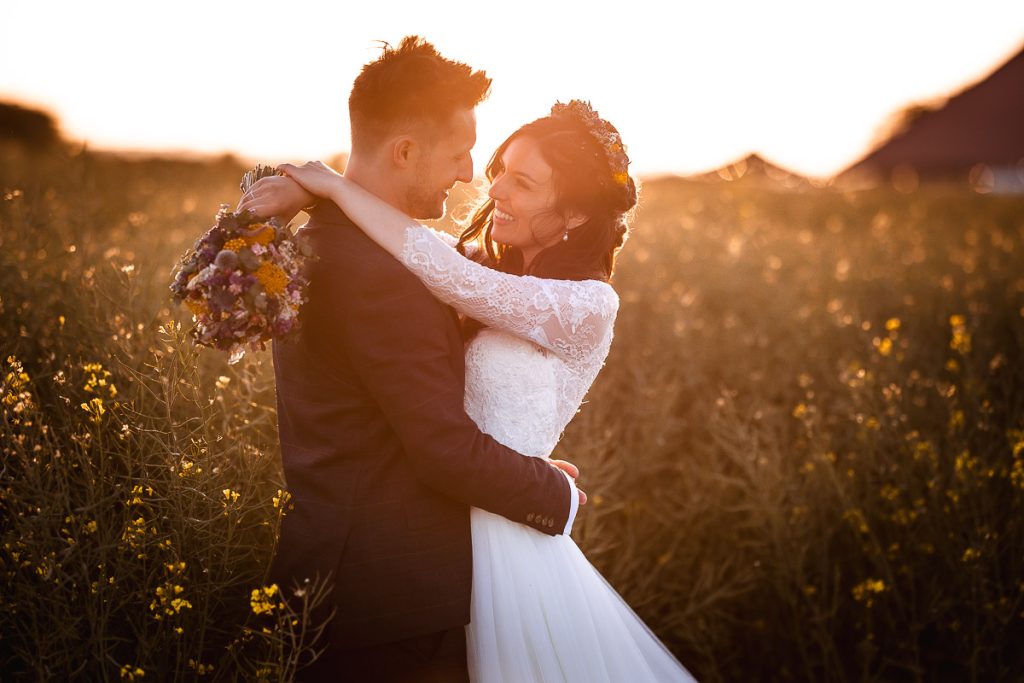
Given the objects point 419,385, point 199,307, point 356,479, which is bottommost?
point 356,479

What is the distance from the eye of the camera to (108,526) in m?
2.55

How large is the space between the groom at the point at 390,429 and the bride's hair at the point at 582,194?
592mm

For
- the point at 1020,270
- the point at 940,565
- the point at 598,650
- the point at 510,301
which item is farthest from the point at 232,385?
the point at 1020,270

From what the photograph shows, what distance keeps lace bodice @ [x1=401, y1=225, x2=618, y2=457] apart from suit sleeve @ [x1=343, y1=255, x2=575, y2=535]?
0.18 m

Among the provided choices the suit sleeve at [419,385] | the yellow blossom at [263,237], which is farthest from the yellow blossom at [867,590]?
the yellow blossom at [263,237]

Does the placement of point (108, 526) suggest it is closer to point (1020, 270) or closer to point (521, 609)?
point (521, 609)

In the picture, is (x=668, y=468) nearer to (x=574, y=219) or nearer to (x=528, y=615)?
(x=574, y=219)

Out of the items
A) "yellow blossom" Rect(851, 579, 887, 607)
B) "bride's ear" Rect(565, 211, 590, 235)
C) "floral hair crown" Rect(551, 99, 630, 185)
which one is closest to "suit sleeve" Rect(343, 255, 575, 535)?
"bride's ear" Rect(565, 211, 590, 235)

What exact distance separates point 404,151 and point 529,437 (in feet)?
2.95

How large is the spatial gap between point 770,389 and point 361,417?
3984 mm

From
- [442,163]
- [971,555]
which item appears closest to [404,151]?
[442,163]

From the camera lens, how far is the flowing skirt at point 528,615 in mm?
2377

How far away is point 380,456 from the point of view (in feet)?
7.47

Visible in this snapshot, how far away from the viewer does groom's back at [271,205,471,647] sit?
2203mm
